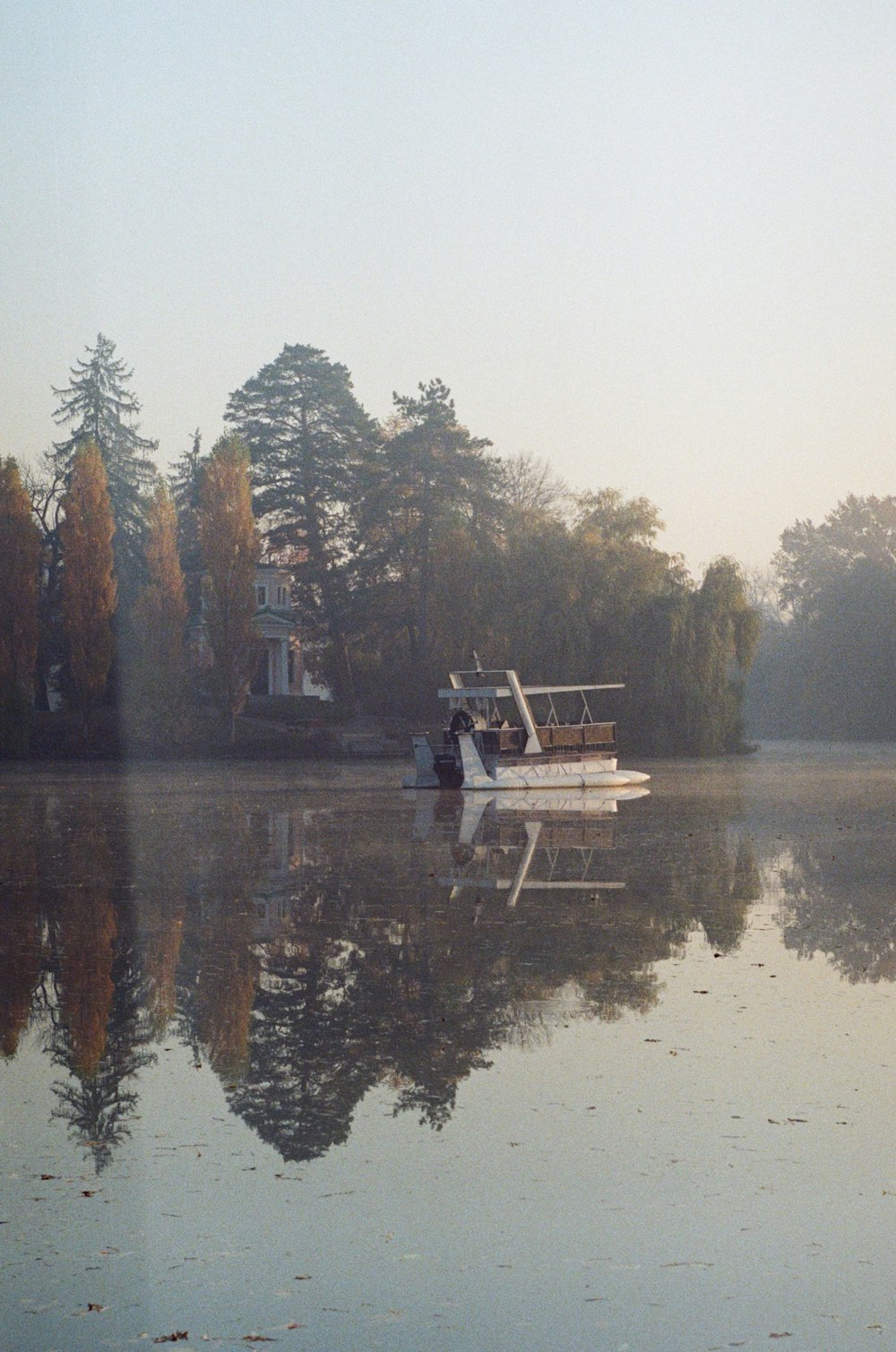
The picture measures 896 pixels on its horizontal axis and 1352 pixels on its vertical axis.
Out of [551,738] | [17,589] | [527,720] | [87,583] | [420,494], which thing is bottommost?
[551,738]

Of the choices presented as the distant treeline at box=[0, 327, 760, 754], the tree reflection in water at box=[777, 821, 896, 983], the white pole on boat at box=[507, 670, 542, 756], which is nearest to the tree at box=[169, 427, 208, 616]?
the distant treeline at box=[0, 327, 760, 754]

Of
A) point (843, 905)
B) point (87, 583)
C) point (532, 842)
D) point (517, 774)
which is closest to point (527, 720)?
point (517, 774)

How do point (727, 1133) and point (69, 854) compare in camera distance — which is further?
point (69, 854)

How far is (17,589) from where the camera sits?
171ft

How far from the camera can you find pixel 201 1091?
742 centimetres

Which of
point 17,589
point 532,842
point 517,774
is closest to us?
point 532,842

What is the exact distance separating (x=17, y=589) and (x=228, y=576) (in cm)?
747

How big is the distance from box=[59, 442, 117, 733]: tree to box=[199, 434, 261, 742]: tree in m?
3.72

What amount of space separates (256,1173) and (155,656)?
49131 millimetres

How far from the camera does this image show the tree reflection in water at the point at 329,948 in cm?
777

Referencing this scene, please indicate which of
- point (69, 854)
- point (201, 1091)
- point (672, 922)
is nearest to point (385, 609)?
point (69, 854)

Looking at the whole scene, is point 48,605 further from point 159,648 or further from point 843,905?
point 843,905

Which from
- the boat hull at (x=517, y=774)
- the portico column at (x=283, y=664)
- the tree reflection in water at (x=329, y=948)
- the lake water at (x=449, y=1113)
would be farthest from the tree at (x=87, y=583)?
the lake water at (x=449, y=1113)

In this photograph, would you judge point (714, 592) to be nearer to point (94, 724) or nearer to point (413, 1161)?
point (94, 724)
